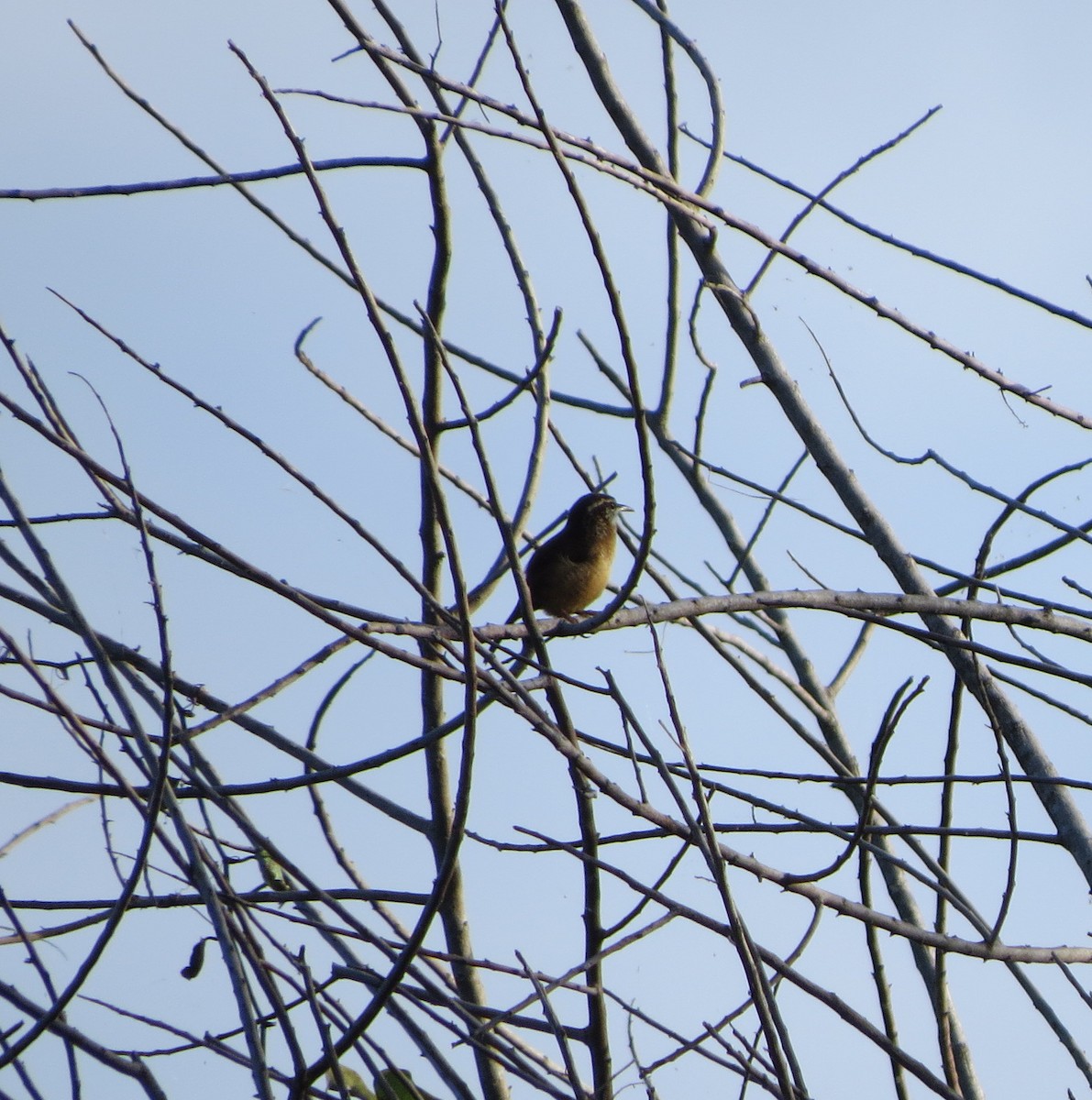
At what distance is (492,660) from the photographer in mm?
2012

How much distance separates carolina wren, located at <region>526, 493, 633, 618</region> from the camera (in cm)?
553

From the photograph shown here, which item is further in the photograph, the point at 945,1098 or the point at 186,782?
the point at 186,782

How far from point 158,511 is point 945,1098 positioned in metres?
1.47

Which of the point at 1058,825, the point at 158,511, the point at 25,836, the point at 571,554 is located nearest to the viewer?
the point at 158,511

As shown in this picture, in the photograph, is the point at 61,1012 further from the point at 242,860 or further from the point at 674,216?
the point at 674,216

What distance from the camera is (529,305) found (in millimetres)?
3484

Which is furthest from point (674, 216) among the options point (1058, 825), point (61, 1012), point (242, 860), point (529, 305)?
point (61, 1012)

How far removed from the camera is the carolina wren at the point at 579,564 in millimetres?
5527

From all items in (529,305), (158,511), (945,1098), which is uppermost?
(529,305)

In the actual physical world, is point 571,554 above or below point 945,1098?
above

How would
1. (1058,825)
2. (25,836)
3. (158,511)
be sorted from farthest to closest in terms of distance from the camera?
1. (1058,825)
2. (25,836)
3. (158,511)

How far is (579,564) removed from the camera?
5.53 metres

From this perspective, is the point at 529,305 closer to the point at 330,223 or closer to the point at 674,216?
the point at 674,216

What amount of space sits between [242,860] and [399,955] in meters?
0.70
